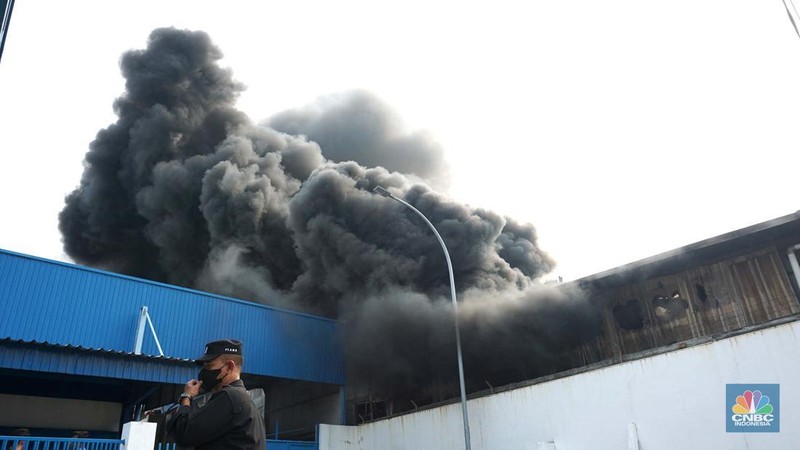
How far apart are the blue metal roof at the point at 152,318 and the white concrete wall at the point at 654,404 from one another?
5891 mm

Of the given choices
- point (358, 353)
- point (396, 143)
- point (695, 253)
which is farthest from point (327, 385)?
point (396, 143)

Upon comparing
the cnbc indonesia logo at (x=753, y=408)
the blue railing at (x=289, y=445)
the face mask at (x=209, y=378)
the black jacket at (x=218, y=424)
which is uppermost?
the blue railing at (x=289, y=445)

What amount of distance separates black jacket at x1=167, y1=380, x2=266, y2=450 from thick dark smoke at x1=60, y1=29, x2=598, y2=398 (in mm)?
13417

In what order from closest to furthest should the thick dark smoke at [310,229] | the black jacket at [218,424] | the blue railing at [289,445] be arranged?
the black jacket at [218,424] < the blue railing at [289,445] < the thick dark smoke at [310,229]

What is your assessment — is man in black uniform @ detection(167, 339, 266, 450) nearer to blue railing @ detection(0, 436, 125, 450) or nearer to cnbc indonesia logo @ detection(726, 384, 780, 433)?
blue railing @ detection(0, 436, 125, 450)

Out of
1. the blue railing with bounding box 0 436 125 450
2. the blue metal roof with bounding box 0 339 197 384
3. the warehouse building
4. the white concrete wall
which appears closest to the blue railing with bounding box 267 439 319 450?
the warehouse building

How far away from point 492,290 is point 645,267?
14.9 feet

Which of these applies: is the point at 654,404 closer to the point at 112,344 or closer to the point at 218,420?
the point at 218,420

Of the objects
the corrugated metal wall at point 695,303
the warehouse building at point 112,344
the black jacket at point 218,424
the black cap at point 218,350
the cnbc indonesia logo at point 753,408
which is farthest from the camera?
the corrugated metal wall at point 695,303

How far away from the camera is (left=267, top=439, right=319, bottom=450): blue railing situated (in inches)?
570

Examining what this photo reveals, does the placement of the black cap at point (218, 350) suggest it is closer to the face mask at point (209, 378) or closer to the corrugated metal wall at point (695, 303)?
the face mask at point (209, 378)

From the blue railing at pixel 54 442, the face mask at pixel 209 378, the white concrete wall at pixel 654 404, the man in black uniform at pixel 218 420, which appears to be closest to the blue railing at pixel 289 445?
the white concrete wall at pixel 654 404

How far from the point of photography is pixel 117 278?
45.5ft

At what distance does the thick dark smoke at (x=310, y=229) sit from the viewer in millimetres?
16281
